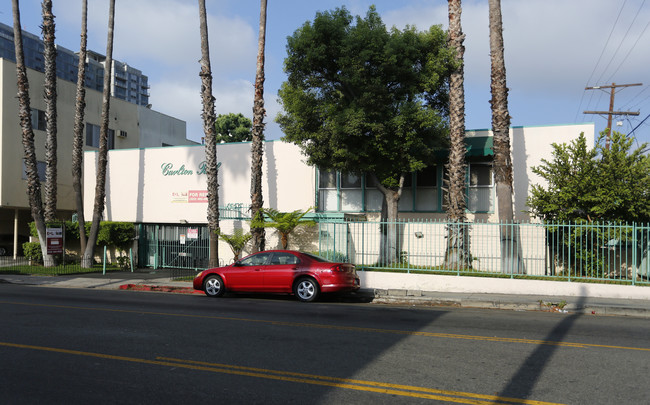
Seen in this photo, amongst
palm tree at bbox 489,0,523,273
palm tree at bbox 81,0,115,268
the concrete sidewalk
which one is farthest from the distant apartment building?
palm tree at bbox 489,0,523,273

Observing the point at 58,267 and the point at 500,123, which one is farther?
the point at 58,267

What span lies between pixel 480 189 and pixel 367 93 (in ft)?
20.6

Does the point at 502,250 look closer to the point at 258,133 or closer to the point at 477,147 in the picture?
the point at 477,147

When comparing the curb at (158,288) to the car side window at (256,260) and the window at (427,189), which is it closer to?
the car side window at (256,260)

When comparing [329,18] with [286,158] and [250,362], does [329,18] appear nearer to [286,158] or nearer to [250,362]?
[286,158]

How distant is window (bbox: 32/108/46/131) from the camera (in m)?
27.9

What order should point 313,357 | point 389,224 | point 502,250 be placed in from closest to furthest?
point 313,357 → point 502,250 → point 389,224

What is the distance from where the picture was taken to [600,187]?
15445 mm

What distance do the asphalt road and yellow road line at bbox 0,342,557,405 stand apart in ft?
0.07

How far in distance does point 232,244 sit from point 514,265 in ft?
36.1

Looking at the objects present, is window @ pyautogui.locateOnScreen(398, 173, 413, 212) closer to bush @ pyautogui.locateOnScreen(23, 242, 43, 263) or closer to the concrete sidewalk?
the concrete sidewalk

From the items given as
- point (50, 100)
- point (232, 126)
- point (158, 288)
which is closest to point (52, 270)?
point (50, 100)

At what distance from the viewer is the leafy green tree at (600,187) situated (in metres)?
15.2

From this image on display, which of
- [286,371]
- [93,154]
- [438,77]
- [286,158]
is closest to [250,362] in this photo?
[286,371]
